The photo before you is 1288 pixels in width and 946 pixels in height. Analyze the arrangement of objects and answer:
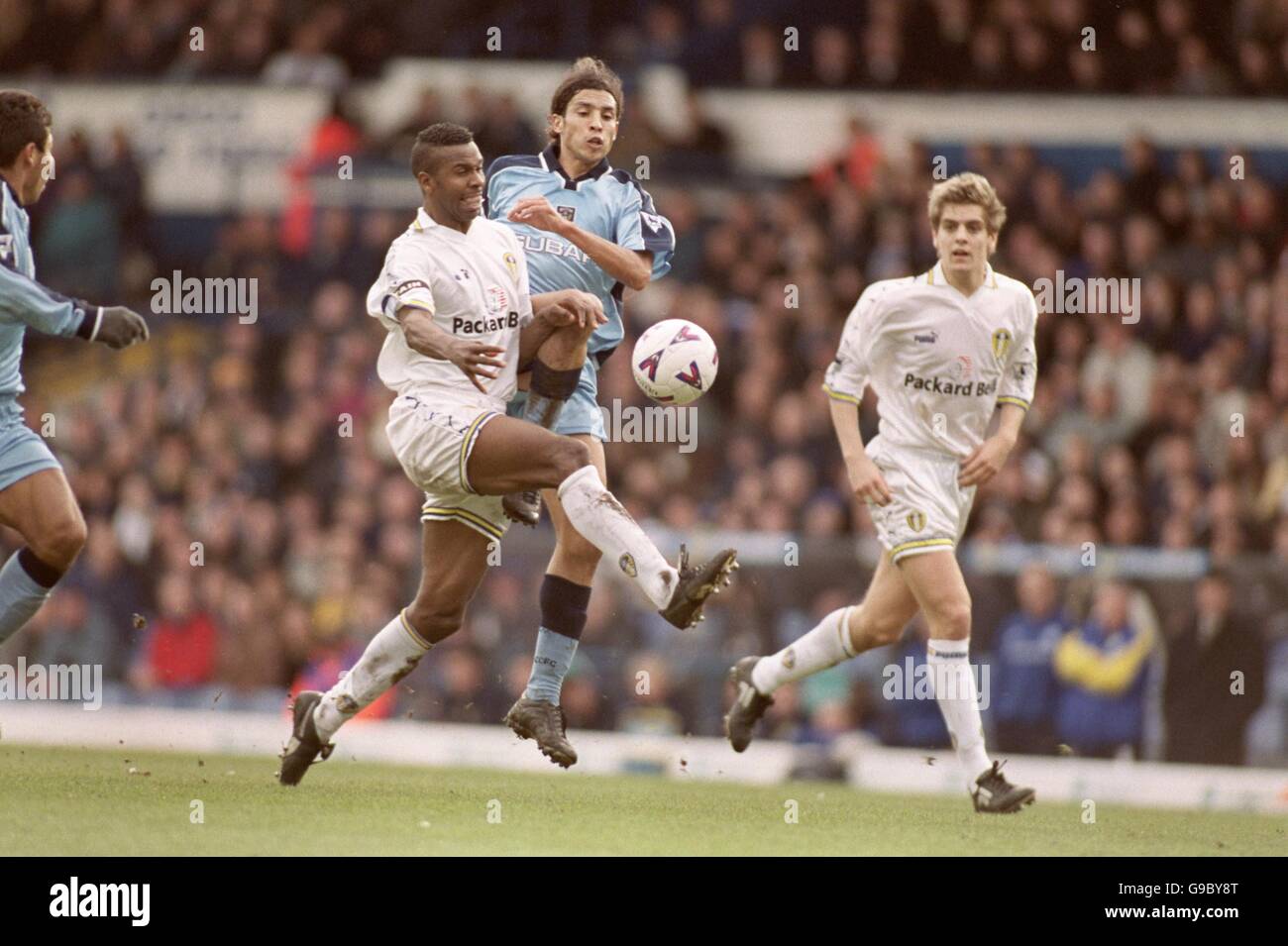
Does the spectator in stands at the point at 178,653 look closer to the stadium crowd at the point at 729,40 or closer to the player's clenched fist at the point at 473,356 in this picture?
the stadium crowd at the point at 729,40

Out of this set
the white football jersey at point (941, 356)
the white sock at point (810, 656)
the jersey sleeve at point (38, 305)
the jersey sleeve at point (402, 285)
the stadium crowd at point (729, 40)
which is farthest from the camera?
the stadium crowd at point (729, 40)

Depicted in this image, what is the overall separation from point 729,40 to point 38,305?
417 inches

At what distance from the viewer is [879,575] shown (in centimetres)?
862

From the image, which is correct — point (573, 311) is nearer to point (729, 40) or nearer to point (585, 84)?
point (585, 84)

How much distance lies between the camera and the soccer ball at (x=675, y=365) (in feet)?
26.7

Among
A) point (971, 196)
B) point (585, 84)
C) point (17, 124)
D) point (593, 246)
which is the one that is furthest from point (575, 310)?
point (17, 124)

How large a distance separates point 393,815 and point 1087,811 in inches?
137

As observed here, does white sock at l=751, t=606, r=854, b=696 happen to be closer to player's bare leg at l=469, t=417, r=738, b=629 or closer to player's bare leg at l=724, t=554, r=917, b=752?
player's bare leg at l=724, t=554, r=917, b=752

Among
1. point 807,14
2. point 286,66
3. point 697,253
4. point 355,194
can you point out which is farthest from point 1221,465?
point 286,66

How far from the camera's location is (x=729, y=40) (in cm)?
1711

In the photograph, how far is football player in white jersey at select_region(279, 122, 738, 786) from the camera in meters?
7.07

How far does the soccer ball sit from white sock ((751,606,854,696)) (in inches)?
49.9

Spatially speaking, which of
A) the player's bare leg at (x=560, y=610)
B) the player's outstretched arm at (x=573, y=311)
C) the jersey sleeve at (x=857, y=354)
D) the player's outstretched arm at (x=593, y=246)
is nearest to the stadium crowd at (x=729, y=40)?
the jersey sleeve at (x=857, y=354)

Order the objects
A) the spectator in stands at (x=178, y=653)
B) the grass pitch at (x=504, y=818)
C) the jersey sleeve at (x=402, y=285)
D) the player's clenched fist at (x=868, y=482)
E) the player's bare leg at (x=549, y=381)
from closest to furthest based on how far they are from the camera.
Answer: the grass pitch at (x=504, y=818)
the jersey sleeve at (x=402, y=285)
the player's bare leg at (x=549, y=381)
the player's clenched fist at (x=868, y=482)
the spectator in stands at (x=178, y=653)
